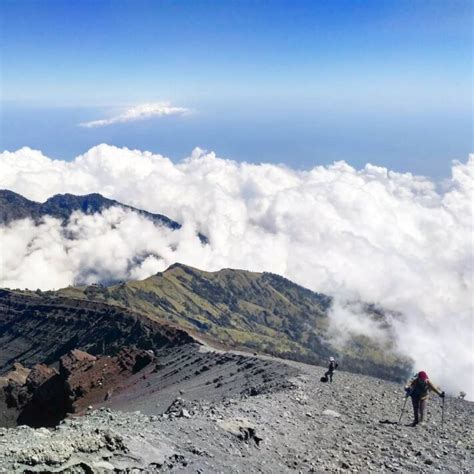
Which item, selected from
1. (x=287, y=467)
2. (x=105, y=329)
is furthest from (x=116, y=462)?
(x=105, y=329)

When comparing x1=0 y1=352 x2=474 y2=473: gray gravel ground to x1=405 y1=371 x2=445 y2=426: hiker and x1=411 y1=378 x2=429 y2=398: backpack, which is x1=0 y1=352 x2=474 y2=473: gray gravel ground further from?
x1=411 y1=378 x2=429 y2=398: backpack

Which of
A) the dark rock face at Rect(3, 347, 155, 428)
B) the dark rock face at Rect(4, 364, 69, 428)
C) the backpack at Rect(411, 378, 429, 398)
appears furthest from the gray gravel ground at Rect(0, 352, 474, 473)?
the dark rock face at Rect(4, 364, 69, 428)

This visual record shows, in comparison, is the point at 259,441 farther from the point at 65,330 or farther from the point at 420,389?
the point at 65,330

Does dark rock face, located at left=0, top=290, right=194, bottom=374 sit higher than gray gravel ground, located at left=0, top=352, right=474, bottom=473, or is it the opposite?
gray gravel ground, located at left=0, top=352, right=474, bottom=473

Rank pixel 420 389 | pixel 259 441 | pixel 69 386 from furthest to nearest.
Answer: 1. pixel 69 386
2. pixel 420 389
3. pixel 259 441

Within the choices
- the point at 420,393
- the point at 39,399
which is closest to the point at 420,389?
the point at 420,393

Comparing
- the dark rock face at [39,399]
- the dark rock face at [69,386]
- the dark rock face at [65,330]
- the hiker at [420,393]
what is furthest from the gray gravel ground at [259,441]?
the dark rock face at [65,330]

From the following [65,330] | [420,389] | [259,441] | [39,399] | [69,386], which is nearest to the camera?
[259,441]

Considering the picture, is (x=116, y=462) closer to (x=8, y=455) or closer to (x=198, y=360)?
(x=8, y=455)

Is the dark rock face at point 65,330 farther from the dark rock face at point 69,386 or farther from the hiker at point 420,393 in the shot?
the hiker at point 420,393
